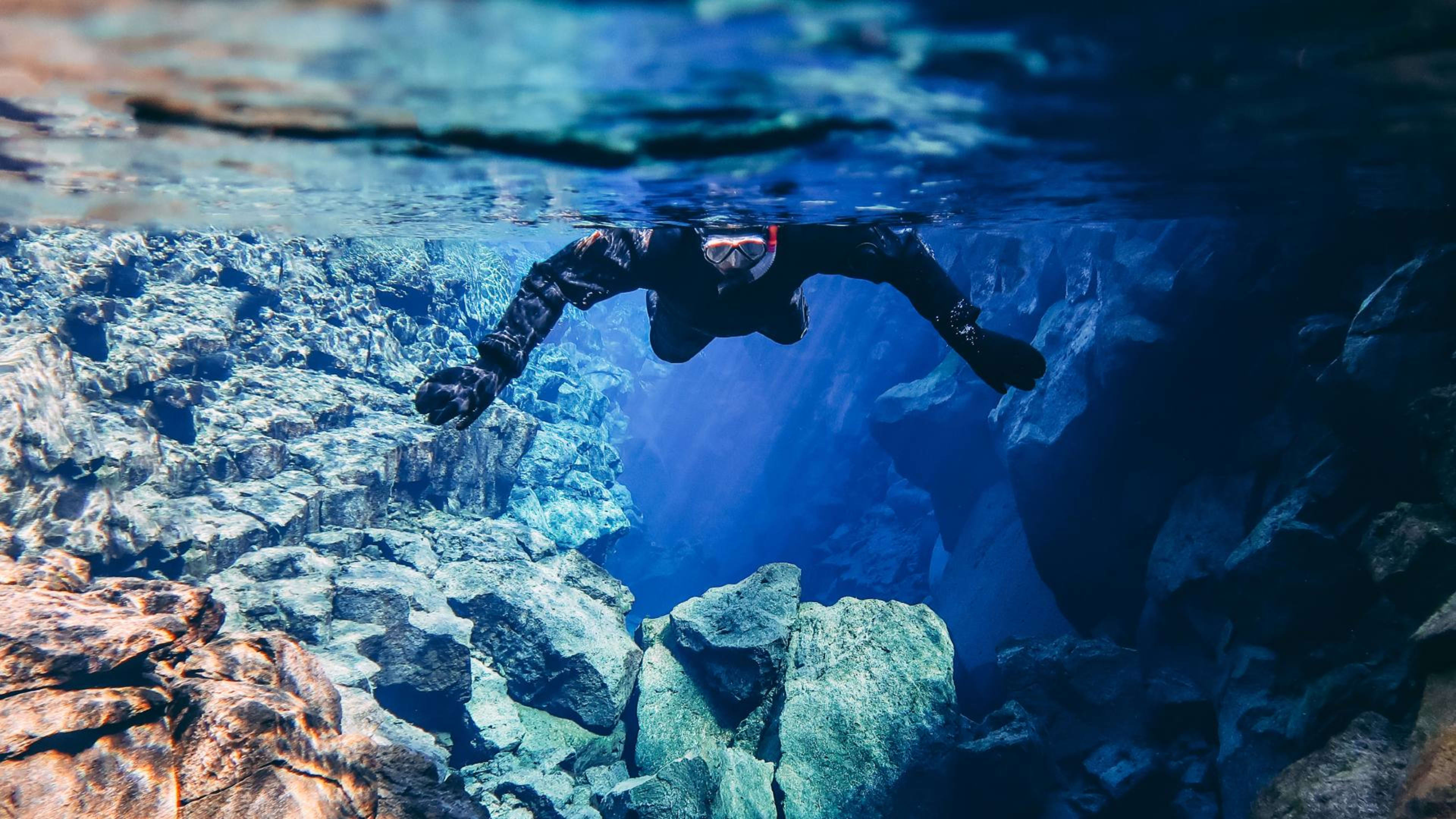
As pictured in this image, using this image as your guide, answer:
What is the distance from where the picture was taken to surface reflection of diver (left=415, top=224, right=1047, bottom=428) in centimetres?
444

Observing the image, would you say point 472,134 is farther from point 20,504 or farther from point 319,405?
point 319,405

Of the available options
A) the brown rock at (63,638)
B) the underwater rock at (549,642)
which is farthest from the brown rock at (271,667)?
the underwater rock at (549,642)

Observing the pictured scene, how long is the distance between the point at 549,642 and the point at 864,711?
5.59 meters

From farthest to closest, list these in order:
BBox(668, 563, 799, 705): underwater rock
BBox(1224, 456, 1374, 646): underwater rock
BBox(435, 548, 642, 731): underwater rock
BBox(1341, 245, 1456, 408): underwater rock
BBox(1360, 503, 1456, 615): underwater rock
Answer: BBox(435, 548, 642, 731): underwater rock
BBox(668, 563, 799, 705): underwater rock
BBox(1224, 456, 1374, 646): underwater rock
BBox(1341, 245, 1456, 408): underwater rock
BBox(1360, 503, 1456, 615): underwater rock

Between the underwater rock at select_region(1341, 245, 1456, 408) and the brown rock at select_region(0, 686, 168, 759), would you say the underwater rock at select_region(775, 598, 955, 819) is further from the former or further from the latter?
the brown rock at select_region(0, 686, 168, 759)

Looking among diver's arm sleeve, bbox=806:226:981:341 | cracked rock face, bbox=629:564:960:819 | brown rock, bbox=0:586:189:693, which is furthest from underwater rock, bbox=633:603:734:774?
diver's arm sleeve, bbox=806:226:981:341

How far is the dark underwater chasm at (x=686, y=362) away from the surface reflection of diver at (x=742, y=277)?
0.85 meters

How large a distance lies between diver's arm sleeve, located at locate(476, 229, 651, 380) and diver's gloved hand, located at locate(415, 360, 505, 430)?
0.27 meters

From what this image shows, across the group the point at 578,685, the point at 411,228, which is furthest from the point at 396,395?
the point at 578,685

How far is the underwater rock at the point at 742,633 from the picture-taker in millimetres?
9594

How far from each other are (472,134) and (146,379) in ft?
34.0

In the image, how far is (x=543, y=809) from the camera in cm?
829

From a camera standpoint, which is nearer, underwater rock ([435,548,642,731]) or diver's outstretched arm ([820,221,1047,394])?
diver's outstretched arm ([820,221,1047,394])

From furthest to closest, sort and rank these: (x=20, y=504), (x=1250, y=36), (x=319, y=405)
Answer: (x=319, y=405)
(x=20, y=504)
(x=1250, y=36)
